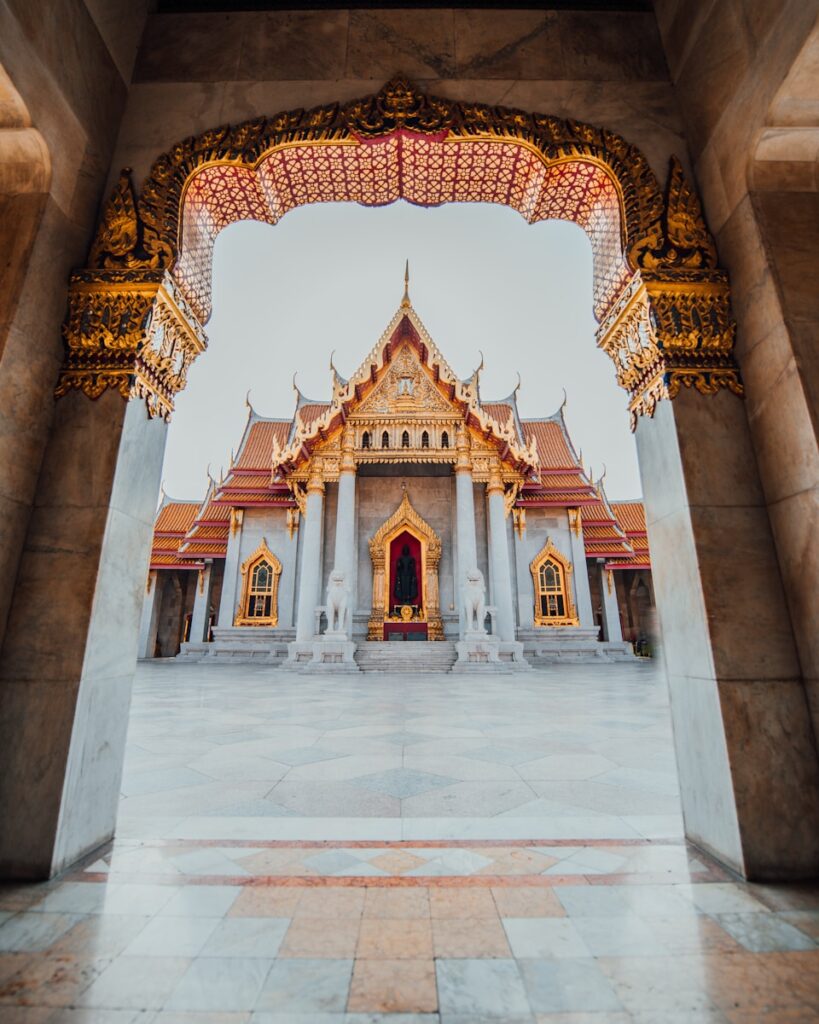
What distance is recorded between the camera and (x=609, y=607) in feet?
65.1

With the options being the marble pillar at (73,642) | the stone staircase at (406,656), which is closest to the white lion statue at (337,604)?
the stone staircase at (406,656)

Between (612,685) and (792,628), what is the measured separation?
7.54 m

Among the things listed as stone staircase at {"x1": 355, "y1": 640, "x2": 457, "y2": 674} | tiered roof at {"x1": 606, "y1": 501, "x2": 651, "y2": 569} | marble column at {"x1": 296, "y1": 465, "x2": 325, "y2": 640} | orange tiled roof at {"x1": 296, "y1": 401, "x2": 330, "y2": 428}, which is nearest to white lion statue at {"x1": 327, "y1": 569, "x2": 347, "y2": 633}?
stone staircase at {"x1": 355, "y1": 640, "x2": 457, "y2": 674}

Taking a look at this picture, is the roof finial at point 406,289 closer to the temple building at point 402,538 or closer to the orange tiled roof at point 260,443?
the temple building at point 402,538

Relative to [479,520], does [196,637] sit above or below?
below

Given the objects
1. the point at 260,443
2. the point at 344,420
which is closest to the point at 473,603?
the point at 344,420

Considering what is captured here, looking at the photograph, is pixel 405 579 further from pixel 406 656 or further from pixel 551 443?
pixel 551 443

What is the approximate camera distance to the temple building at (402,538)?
14195 mm

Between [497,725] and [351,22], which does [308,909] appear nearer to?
[497,725]

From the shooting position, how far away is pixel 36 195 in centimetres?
217

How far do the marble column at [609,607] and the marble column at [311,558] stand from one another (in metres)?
11.7

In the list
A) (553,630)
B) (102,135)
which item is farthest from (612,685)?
(102,135)

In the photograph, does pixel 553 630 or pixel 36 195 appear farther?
pixel 553 630

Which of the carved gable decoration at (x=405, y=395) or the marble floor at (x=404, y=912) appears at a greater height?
the carved gable decoration at (x=405, y=395)
